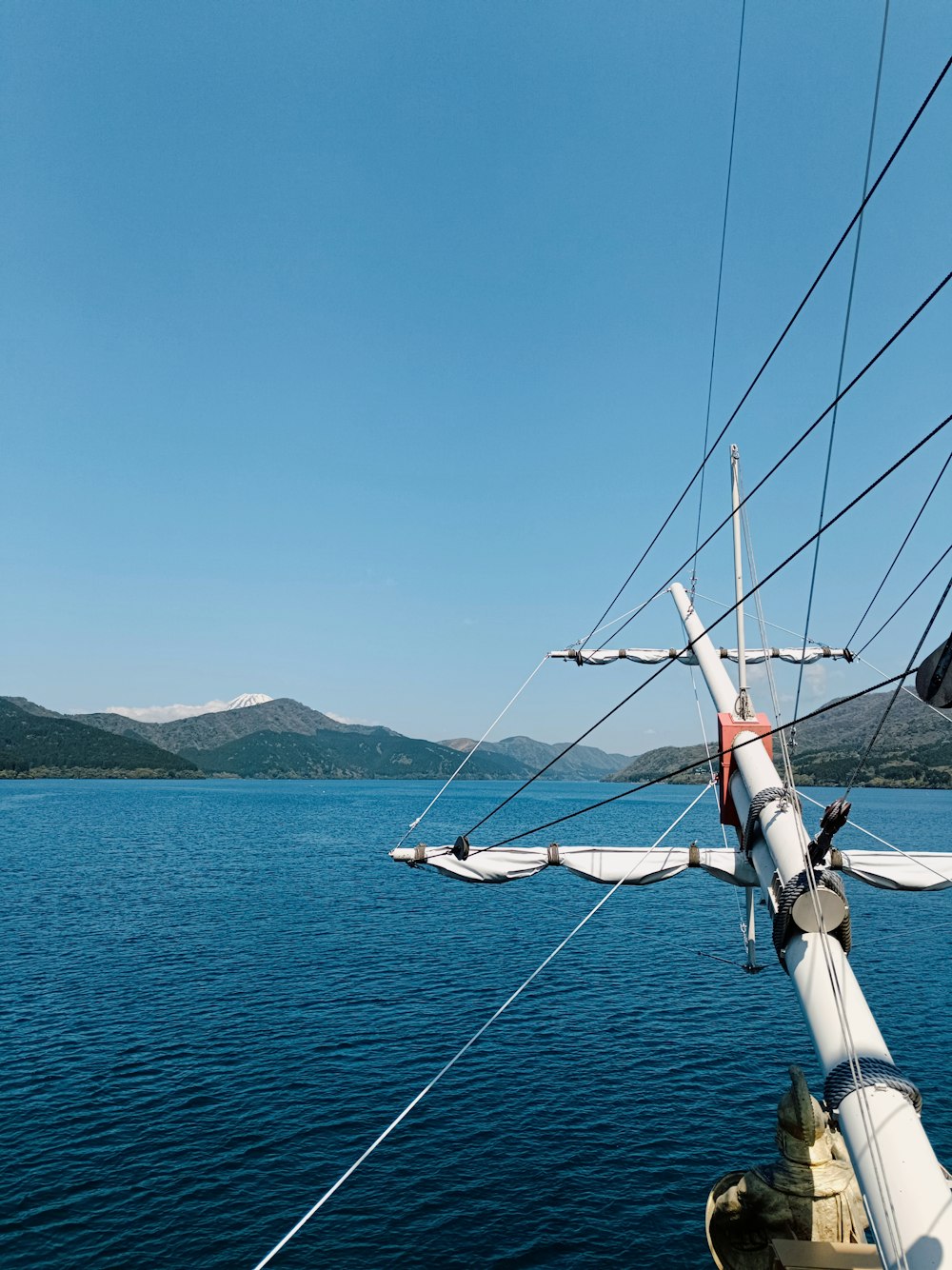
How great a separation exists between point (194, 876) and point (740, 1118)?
201ft

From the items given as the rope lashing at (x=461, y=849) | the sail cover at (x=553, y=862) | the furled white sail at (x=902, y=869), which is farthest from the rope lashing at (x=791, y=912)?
the furled white sail at (x=902, y=869)

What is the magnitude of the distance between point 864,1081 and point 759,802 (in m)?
5.20

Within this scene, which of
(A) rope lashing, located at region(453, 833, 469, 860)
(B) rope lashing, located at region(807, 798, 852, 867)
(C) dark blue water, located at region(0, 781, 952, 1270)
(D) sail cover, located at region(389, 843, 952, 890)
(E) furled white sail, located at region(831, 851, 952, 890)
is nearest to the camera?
(B) rope lashing, located at region(807, 798, 852, 867)

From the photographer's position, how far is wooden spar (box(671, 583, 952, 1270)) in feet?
26.6

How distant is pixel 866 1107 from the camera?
913 centimetres

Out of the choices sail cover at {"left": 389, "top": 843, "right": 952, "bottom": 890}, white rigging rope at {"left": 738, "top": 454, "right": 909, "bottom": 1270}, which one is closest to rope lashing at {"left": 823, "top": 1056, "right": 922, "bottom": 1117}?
white rigging rope at {"left": 738, "top": 454, "right": 909, "bottom": 1270}

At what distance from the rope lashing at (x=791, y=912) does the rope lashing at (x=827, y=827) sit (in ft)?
0.91

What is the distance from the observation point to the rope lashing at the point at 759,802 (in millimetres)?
13945

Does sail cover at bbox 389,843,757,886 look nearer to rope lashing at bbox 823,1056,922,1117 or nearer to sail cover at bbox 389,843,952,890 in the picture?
sail cover at bbox 389,843,952,890

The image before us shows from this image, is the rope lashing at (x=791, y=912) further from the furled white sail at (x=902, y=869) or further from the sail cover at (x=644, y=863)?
the furled white sail at (x=902, y=869)

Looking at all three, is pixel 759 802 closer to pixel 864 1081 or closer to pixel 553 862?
pixel 864 1081

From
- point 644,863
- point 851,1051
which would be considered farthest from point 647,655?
point 851,1051

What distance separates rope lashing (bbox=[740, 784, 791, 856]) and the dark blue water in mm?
11864

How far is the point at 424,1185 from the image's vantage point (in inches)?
843
